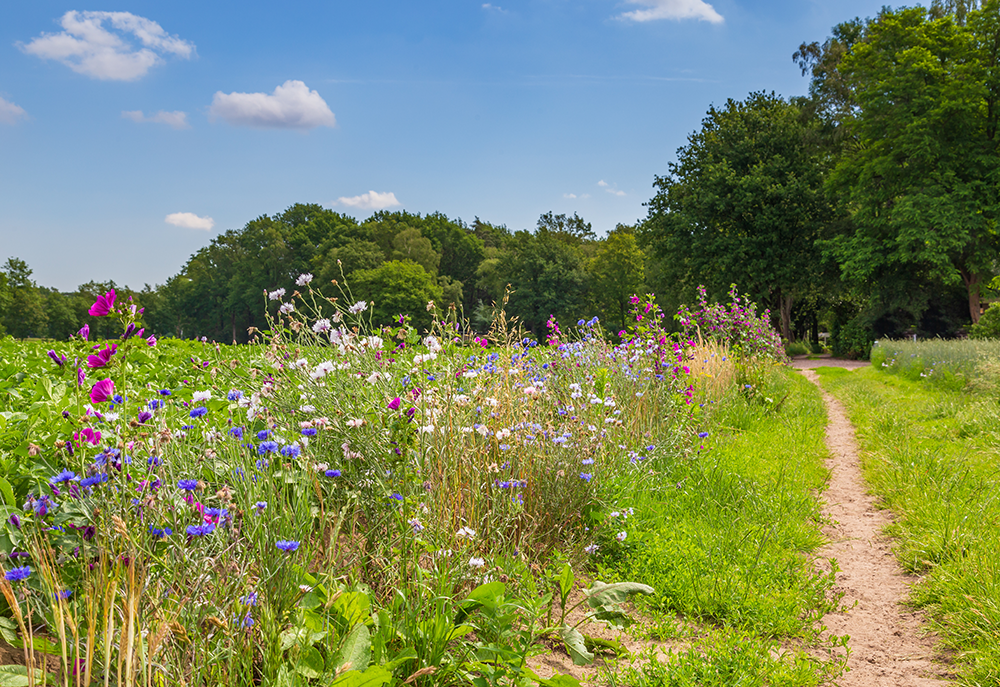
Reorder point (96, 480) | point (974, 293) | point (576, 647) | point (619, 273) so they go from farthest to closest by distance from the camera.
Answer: point (619, 273) < point (974, 293) < point (576, 647) < point (96, 480)

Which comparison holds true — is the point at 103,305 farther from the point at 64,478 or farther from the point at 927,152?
the point at 927,152

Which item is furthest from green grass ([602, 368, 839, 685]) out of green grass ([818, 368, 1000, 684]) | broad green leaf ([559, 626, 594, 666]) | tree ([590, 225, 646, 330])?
tree ([590, 225, 646, 330])

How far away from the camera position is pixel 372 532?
2.57 metres

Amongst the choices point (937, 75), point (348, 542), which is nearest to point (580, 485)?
point (348, 542)

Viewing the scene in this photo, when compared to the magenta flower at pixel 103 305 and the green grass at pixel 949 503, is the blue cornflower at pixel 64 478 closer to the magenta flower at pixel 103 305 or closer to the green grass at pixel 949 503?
the magenta flower at pixel 103 305

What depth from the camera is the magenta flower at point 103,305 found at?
206 cm

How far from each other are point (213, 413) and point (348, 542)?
124 cm

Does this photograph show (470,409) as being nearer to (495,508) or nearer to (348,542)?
(495,508)

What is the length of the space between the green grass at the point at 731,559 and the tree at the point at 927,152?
18729 millimetres

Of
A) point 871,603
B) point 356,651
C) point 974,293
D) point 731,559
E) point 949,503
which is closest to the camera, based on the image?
point 356,651

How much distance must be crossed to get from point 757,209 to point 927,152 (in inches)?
239

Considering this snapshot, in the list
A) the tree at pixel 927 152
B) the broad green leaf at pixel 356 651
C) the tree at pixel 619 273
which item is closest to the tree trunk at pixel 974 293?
the tree at pixel 927 152

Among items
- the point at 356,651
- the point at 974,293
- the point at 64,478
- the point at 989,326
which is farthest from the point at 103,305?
the point at 974,293

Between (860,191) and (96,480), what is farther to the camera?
(860,191)
